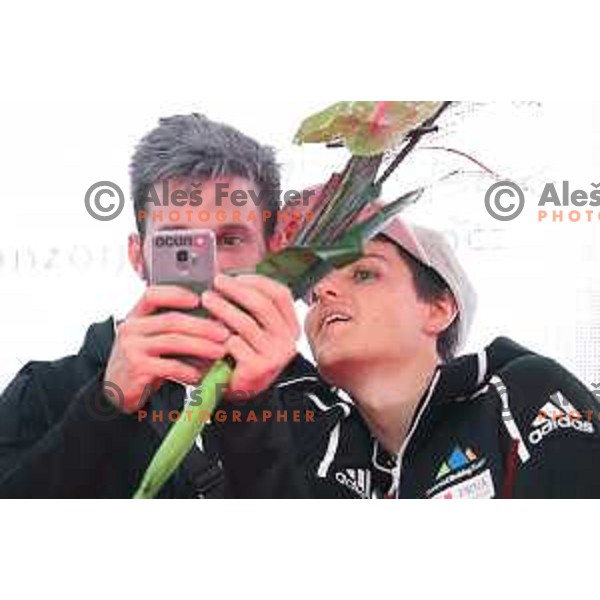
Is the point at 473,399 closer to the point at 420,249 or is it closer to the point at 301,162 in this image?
the point at 420,249

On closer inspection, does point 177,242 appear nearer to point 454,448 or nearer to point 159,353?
point 159,353

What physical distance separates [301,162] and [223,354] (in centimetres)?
37

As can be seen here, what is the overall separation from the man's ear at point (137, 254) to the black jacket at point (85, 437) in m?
0.10

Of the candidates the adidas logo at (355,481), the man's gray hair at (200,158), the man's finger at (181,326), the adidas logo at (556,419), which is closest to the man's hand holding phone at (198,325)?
the man's finger at (181,326)

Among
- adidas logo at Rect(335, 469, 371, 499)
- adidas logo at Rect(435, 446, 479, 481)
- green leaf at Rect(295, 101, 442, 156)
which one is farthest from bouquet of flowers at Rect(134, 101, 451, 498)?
adidas logo at Rect(435, 446, 479, 481)

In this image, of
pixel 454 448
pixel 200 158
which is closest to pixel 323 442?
pixel 454 448

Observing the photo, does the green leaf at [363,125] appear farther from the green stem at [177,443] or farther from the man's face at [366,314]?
the green stem at [177,443]

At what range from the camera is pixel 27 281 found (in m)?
1.98

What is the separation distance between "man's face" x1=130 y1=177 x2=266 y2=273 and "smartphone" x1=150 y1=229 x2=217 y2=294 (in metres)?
0.01

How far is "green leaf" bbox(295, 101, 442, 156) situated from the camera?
1.97m

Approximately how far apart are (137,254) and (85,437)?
0.34 m

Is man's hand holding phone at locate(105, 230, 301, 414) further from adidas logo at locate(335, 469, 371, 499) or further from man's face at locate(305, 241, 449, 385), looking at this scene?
adidas logo at locate(335, 469, 371, 499)

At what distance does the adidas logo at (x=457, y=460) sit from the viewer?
6.52ft
